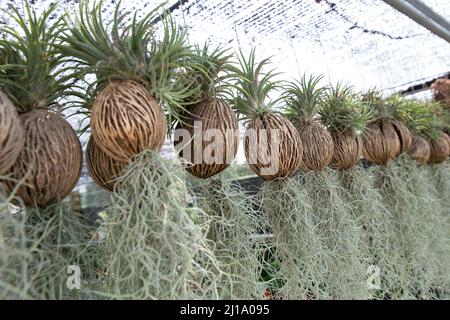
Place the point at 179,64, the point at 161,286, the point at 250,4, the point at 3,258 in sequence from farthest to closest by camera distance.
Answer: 1. the point at 250,4
2. the point at 179,64
3. the point at 161,286
4. the point at 3,258

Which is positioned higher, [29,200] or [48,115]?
[48,115]

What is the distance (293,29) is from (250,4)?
0.34 metres

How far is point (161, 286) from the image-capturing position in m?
0.58

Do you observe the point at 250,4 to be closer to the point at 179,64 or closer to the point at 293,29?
the point at 293,29

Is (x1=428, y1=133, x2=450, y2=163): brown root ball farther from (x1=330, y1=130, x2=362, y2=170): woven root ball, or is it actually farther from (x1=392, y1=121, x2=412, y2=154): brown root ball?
(x1=330, y1=130, x2=362, y2=170): woven root ball

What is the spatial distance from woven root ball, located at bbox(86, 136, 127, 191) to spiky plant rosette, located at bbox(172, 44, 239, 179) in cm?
15

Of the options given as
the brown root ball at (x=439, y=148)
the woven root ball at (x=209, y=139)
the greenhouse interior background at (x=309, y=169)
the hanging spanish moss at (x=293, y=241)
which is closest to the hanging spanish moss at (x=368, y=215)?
the greenhouse interior background at (x=309, y=169)

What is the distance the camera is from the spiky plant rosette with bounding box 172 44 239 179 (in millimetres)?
801

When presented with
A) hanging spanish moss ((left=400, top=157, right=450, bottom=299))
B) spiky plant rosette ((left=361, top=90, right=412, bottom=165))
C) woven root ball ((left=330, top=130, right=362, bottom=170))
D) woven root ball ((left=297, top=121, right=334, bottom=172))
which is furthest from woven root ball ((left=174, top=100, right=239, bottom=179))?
hanging spanish moss ((left=400, top=157, right=450, bottom=299))

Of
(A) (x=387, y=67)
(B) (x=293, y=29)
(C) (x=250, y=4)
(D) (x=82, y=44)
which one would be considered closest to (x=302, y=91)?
(C) (x=250, y=4)

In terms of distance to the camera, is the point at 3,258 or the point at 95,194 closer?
the point at 3,258

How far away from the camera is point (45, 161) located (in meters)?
0.59

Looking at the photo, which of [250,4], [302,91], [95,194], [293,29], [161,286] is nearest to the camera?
[161,286]

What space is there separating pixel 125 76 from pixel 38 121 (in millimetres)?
169
